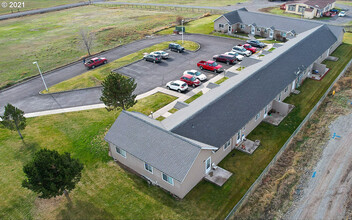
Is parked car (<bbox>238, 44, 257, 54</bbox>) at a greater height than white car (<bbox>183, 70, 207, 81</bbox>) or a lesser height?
greater

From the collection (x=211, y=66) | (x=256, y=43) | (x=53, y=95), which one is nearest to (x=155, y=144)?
(x=211, y=66)

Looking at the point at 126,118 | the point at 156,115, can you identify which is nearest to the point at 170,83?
the point at 156,115

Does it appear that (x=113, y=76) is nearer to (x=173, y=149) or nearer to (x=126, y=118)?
(x=126, y=118)

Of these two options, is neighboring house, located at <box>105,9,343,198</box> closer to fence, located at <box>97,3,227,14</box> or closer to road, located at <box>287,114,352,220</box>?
road, located at <box>287,114,352,220</box>

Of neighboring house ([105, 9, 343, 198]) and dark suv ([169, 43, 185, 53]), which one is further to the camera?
dark suv ([169, 43, 185, 53])

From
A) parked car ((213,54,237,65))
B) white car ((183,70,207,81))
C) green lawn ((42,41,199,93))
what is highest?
parked car ((213,54,237,65))

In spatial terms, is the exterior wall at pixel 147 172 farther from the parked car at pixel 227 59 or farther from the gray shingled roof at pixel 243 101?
the parked car at pixel 227 59

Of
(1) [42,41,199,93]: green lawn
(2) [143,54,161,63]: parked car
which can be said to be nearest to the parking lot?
(2) [143,54,161,63]: parked car
